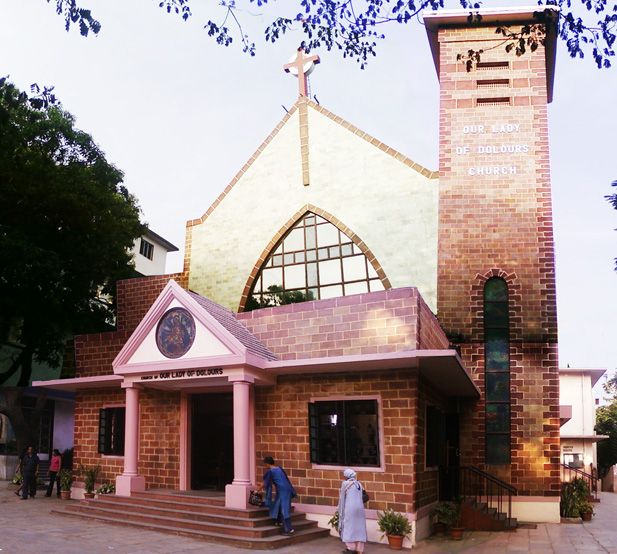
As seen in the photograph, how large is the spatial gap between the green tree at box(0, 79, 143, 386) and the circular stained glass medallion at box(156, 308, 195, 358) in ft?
23.2

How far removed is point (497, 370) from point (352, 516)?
7.29 meters

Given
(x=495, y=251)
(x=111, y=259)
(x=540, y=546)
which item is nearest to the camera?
(x=540, y=546)

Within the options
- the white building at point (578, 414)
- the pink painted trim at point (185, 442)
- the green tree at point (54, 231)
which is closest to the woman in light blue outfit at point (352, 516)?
the pink painted trim at point (185, 442)

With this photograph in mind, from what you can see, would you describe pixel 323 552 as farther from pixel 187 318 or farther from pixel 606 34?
pixel 606 34

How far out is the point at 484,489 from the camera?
648 inches

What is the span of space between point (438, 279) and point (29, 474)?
11.2 meters

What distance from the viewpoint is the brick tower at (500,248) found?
55.0 feet

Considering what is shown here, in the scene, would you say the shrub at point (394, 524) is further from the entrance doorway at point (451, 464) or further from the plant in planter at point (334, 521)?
the entrance doorway at point (451, 464)

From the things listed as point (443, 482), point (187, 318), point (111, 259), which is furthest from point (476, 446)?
point (111, 259)

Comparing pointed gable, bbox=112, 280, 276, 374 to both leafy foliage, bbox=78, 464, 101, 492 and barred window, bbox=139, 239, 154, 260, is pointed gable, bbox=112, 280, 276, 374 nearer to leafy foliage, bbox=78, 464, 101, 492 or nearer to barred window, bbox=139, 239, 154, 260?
leafy foliage, bbox=78, 464, 101, 492

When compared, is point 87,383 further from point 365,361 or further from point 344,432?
point 365,361

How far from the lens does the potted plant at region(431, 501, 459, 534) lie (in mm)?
13859

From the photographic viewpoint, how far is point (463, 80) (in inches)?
746

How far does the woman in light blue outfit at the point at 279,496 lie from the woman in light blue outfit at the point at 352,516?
143cm
